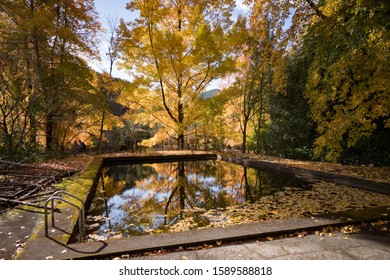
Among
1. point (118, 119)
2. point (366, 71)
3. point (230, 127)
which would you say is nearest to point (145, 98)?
→ point (118, 119)

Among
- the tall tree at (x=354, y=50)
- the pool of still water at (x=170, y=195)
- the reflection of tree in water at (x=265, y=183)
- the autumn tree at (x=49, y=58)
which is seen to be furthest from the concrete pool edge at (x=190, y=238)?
the autumn tree at (x=49, y=58)

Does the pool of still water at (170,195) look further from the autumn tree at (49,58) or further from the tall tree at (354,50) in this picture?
the autumn tree at (49,58)

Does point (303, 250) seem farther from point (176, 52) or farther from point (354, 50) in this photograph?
point (176, 52)

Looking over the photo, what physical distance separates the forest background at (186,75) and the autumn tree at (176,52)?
0.20 feet

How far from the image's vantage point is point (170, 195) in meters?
7.25

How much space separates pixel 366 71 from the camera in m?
7.27

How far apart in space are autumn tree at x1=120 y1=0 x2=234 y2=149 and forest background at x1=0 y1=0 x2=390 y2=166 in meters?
0.06

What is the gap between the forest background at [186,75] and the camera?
8188mm

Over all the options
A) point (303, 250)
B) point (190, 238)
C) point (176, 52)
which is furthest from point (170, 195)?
point (176, 52)

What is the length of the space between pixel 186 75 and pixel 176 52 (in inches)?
71.0

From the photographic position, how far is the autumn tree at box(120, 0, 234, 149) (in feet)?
45.0

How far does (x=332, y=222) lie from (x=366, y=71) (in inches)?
213

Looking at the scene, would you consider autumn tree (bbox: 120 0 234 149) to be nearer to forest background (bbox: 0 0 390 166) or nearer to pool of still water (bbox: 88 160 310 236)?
forest background (bbox: 0 0 390 166)
